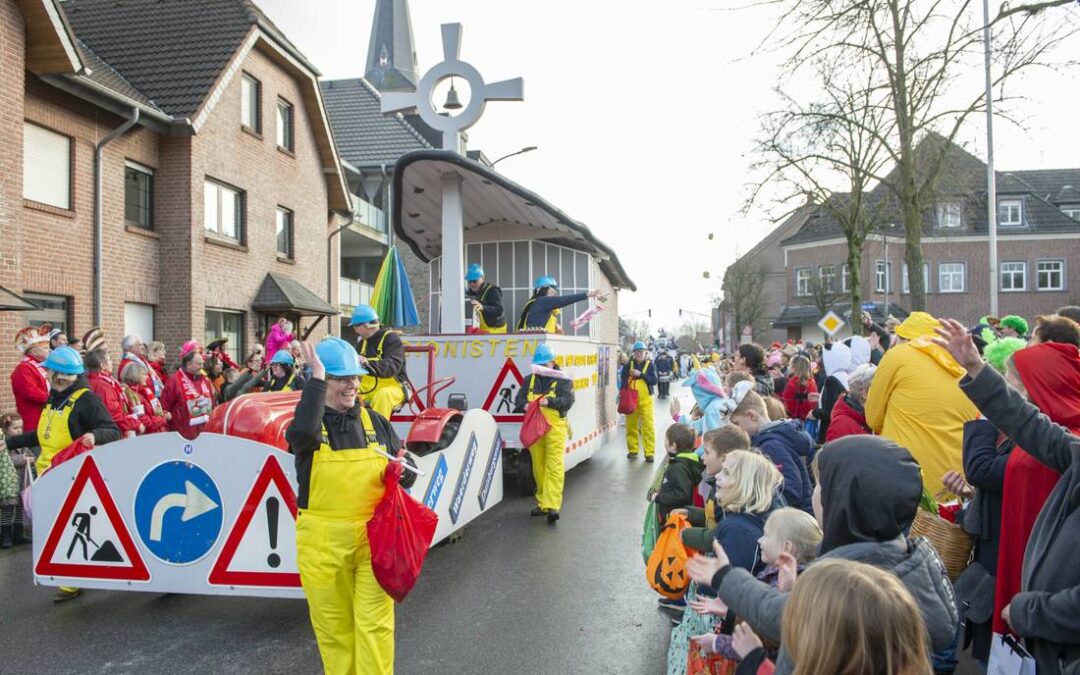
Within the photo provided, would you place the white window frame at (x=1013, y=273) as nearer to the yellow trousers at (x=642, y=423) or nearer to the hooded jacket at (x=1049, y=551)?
the yellow trousers at (x=642, y=423)

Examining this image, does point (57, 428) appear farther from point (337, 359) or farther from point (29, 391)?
point (337, 359)

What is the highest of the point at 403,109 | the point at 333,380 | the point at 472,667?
the point at 403,109

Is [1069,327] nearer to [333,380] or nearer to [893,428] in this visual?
[893,428]

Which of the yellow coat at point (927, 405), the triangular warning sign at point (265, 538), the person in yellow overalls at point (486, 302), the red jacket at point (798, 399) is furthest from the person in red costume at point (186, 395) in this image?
the yellow coat at point (927, 405)

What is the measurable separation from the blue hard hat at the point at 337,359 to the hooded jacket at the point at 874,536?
2.00m

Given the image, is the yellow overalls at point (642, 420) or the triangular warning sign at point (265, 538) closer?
the triangular warning sign at point (265, 538)

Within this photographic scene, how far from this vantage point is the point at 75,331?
13.9 m

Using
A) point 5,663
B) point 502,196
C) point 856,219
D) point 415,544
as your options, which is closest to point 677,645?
point 415,544

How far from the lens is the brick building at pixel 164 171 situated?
12.6 metres

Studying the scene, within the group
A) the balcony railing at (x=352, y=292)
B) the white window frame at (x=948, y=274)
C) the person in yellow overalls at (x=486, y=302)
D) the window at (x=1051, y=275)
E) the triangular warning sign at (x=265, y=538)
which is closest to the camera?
the triangular warning sign at (x=265, y=538)

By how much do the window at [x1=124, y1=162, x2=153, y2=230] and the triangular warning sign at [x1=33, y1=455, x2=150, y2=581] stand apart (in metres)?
11.9

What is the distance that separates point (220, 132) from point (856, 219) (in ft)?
60.6

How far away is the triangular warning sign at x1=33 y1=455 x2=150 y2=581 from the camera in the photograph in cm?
503

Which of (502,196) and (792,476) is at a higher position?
(502,196)
